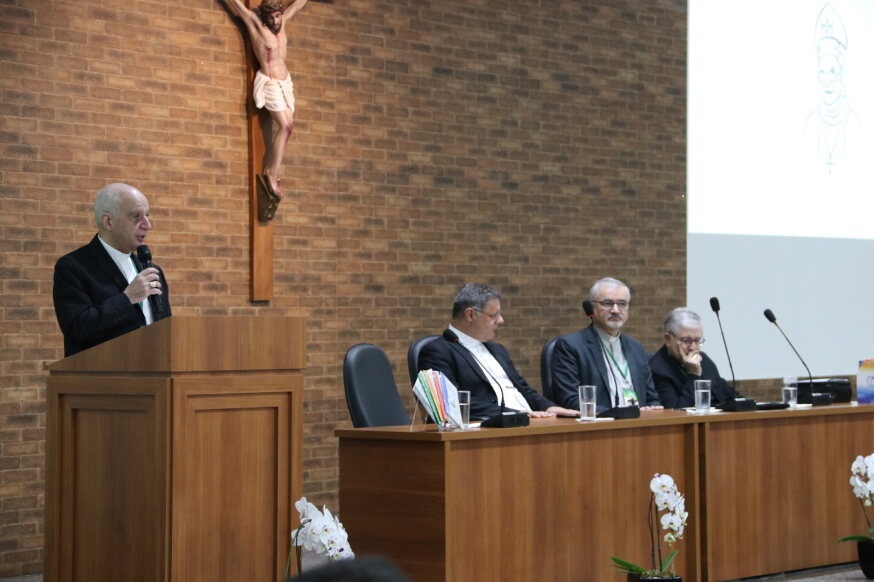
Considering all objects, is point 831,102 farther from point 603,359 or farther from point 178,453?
point 178,453

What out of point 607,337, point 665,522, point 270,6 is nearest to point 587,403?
point 665,522

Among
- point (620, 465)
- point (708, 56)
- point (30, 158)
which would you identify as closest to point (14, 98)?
point (30, 158)

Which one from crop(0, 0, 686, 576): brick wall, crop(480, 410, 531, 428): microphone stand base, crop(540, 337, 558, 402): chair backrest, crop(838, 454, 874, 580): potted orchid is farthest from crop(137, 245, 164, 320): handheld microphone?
crop(838, 454, 874, 580): potted orchid

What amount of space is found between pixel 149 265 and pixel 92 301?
0.23 m

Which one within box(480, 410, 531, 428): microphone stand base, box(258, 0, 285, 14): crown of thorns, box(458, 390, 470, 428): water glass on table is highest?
box(258, 0, 285, 14): crown of thorns

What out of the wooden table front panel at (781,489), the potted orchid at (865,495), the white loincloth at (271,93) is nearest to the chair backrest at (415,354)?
the wooden table front panel at (781,489)

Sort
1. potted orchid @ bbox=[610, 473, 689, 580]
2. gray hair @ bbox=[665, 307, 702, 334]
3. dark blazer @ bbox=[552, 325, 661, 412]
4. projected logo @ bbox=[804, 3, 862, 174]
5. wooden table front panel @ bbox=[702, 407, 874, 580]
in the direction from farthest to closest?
projected logo @ bbox=[804, 3, 862, 174]
gray hair @ bbox=[665, 307, 702, 334]
dark blazer @ bbox=[552, 325, 661, 412]
wooden table front panel @ bbox=[702, 407, 874, 580]
potted orchid @ bbox=[610, 473, 689, 580]

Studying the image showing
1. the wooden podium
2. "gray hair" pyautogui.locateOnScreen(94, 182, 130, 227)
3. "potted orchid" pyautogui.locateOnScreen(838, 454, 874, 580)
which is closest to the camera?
the wooden podium

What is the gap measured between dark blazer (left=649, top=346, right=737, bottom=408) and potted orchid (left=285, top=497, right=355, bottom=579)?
10.5 ft

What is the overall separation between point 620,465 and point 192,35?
3.25m

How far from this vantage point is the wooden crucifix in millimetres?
6520

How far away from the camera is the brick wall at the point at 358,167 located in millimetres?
5883

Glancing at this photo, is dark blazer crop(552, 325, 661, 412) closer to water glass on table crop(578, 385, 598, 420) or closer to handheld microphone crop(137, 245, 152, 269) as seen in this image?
water glass on table crop(578, 385, 598, 420)

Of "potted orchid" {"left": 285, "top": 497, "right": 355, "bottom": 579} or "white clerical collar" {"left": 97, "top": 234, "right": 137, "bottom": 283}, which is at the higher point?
"white clerical collar" {"left": 97, "top": 234, "right": 137, "bottom": 283}
